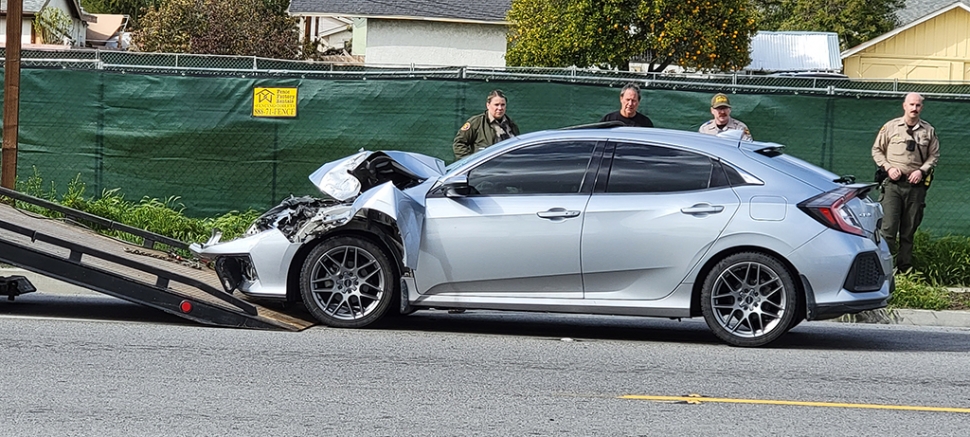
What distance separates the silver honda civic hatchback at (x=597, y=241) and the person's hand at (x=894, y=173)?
3.54m

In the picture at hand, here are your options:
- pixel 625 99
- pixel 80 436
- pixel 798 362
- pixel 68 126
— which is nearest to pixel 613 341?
pixel 798 362

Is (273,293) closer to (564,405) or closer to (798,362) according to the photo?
(564,405)

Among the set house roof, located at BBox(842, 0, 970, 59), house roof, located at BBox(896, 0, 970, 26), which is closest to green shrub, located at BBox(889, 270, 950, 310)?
house roof, located at BBox(842, 0, 970, 59)

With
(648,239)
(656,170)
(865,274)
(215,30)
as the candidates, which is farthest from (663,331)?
(215,30)

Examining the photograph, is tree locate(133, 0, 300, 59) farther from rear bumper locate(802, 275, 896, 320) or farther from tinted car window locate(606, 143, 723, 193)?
rear bumper locate(802, 275, 896, 320)

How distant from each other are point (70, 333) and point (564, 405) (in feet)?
12.6

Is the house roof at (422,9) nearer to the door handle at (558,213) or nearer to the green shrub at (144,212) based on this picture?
the green shrub at (144,212)

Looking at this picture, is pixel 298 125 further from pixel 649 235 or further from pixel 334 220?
pixel 649 235

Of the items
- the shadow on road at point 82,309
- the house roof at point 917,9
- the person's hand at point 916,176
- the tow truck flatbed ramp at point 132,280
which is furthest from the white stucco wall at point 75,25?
the tow truck flatbed ramp at point 132,280

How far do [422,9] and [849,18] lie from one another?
20.9 m

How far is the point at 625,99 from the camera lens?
12.1 m

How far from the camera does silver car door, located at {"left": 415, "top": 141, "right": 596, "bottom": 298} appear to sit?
29.2 ft

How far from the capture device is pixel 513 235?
29.3 feet

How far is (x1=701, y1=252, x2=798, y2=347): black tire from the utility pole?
A: 337 inches
